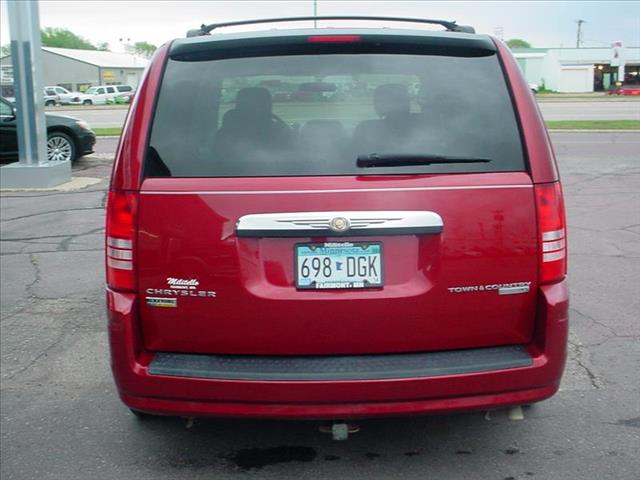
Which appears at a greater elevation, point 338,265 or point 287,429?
point 338,265

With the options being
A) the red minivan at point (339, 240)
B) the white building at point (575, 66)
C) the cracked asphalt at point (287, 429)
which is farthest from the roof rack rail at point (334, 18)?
the white building at point (575, 66)

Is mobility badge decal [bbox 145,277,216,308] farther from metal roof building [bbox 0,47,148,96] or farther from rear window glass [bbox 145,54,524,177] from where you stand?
metal roof building [bbox 0,47,148,96]

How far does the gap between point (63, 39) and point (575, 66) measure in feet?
321

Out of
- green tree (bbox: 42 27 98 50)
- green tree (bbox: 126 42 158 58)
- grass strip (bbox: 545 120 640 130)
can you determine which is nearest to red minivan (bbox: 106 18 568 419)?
grass strip (bbox: 545 120 640 130)

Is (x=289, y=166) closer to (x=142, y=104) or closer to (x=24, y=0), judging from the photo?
(x=142, y=104)

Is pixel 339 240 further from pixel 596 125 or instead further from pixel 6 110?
pixel 596 125

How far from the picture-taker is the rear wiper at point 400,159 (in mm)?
3033

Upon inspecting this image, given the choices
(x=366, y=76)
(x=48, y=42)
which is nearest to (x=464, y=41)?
(x=366, y=76)

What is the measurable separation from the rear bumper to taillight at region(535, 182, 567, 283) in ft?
0.26

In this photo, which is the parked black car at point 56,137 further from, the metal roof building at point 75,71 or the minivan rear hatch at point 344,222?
the metal roof building at point 75,71

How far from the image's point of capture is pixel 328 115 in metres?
3.23

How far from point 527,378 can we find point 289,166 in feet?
4.41

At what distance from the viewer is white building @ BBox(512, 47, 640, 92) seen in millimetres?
69875

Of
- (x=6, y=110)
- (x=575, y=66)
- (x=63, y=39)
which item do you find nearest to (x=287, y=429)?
(x=6, y=110)
